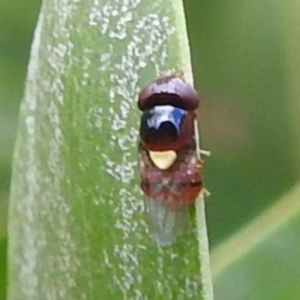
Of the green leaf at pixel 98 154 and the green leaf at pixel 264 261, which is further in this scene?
the green leaf at pixel 264 261

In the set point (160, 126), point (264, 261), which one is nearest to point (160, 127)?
point (160, 126)

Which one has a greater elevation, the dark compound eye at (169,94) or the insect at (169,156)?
the dark compound eye at (169,94)

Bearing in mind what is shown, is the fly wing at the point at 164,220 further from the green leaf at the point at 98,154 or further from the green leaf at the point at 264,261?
the green leaf at the point at 264,261

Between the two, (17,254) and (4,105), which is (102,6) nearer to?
(17,254)

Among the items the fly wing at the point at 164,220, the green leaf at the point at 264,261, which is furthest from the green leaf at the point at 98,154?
the green leaf at the point at 264,261

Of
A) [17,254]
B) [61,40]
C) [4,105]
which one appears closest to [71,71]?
[61,40]

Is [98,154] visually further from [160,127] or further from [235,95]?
[235,95]
